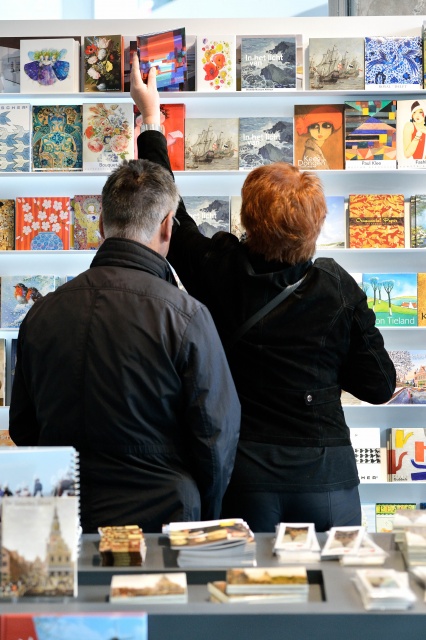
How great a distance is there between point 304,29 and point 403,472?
249cm

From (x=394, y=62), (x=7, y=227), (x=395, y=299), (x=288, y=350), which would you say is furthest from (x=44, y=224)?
(x=288, y=350)

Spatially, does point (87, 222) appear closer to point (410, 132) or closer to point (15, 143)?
point (15, 143)

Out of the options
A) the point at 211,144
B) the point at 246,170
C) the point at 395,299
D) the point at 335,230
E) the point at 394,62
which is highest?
the point at 394,62

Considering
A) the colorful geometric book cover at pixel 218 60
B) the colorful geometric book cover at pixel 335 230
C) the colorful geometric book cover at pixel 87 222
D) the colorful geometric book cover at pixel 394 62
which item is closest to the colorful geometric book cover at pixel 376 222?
the colorful geometric book cover at pixel 335 230

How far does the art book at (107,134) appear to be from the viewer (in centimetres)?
467

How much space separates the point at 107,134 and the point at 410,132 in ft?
5.38

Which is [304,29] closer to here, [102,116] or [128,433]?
[102,116]

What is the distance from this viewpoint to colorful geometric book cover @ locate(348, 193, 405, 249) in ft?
15.3

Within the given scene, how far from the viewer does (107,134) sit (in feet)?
15.3

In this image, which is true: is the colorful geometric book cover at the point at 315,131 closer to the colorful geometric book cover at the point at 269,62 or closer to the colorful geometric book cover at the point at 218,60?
the colorful geometric book cover at the point at 269,62

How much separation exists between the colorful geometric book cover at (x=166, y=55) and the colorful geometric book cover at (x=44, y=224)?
0.84 meters

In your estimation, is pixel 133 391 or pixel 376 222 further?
pixel 376 222

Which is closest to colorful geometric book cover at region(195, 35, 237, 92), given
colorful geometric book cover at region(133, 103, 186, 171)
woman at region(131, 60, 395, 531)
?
colorful geometric book cover at region(133, 103, 186, 171)

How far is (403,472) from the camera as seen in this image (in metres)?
4.65
